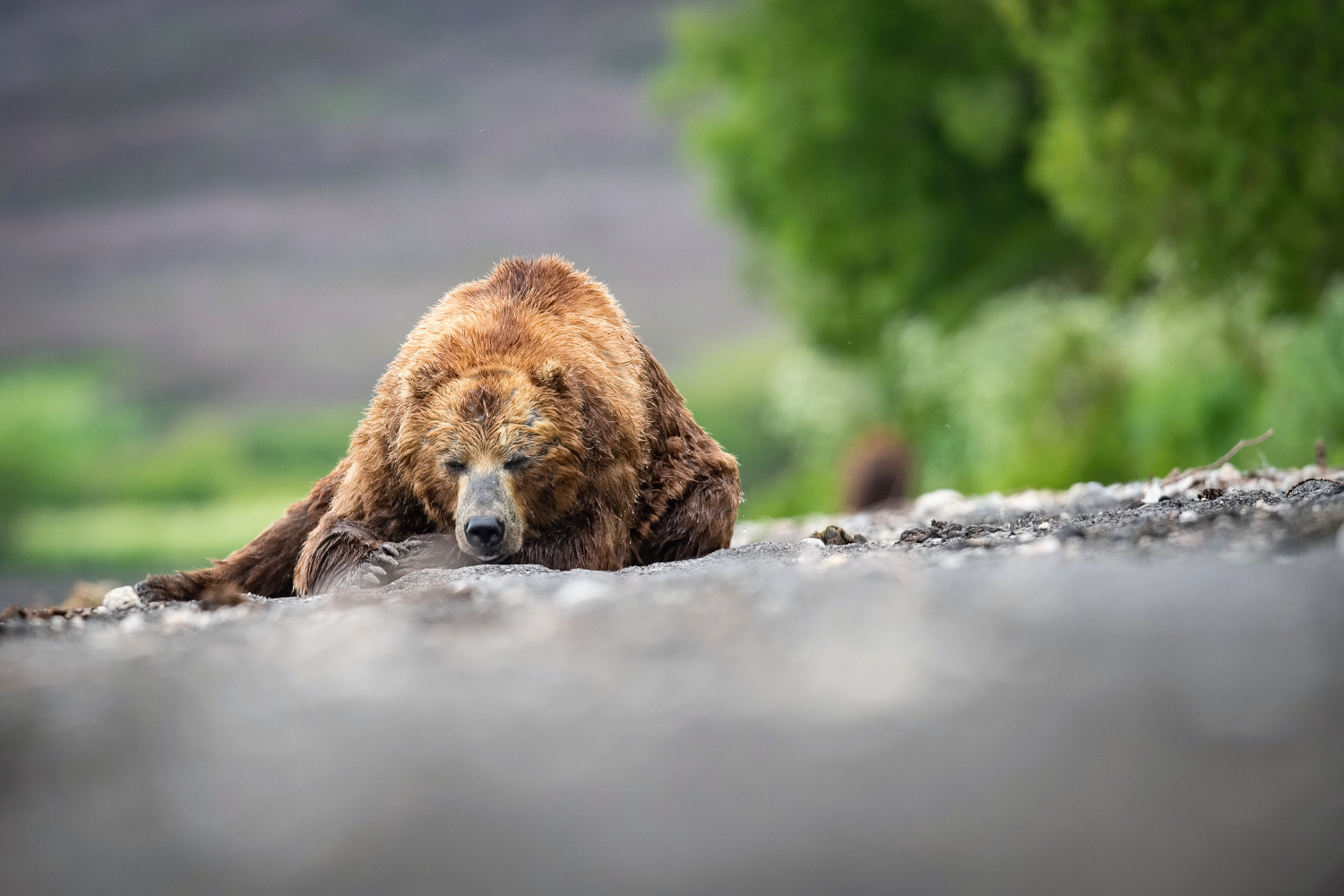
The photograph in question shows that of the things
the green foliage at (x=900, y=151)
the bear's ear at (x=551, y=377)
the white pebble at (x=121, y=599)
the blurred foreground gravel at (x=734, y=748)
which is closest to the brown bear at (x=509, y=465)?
the bear's ear at (x=551, y=377)

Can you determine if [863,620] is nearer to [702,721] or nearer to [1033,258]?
[702,721]

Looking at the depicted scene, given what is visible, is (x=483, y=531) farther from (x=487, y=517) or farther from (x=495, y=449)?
(x=495, y=449)

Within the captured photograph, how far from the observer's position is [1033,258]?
1814 cm

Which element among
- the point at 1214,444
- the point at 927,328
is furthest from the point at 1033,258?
the point at 1214,444

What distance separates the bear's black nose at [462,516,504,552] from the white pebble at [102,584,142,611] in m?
1.20

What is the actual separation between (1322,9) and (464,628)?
32.7 ft

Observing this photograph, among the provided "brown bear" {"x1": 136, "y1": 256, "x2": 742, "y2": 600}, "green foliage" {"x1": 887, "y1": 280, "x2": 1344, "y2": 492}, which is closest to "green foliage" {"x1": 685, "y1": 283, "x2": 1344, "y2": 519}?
"green foliage" {"x1": 887, "y1": 280, "x2": 1344, "y2": 492}

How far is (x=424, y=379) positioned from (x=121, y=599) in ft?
4.57

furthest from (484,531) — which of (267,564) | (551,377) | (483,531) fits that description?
(267,564)

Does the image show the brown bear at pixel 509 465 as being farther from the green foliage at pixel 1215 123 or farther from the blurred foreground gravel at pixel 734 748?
the green foliage at pixel 1215 123

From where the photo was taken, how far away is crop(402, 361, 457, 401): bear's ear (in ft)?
16.0

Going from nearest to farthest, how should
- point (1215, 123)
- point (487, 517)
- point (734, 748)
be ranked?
point (734, 748) → point (487, 517) → point (1215, 123)

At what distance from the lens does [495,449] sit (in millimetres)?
4707

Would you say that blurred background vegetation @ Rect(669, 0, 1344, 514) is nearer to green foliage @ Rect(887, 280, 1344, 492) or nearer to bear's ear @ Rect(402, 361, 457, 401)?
green foliage @ Rect(887, 280, 1344, 492)
